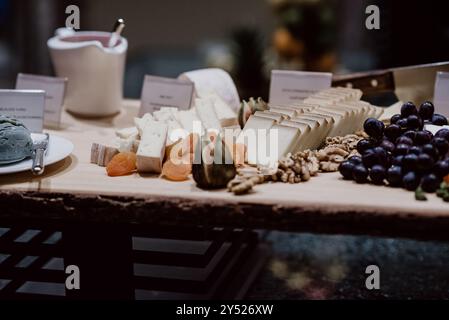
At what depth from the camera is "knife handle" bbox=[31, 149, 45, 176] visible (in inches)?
50.8

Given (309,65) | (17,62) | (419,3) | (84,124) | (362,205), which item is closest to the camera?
(362,205)

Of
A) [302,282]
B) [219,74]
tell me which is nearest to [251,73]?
[219,74]

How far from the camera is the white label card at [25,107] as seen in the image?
168cm

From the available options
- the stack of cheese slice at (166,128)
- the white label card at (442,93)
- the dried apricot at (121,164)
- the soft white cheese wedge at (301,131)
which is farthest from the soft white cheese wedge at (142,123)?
the white label card at (442,93)

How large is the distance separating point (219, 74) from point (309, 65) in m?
1.47

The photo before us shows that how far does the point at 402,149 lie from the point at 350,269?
1.62 ft

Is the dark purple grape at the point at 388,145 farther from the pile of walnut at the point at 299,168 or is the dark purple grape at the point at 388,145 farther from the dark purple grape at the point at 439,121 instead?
the dark purple grape at the point at 439,121

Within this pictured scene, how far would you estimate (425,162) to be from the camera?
1.22 meters

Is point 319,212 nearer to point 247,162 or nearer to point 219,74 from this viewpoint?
point 247,162

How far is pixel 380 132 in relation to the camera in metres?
1.42

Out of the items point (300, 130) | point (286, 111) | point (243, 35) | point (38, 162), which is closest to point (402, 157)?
point (300, 130)

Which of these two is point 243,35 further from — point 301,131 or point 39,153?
point 39,153

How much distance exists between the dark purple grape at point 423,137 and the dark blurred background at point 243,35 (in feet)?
5.18

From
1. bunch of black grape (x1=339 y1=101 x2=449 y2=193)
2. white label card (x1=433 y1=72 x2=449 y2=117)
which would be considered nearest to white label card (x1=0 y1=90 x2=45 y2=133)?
bunch of black grape (x1=339 y1=101 x2=449 y2=193)
